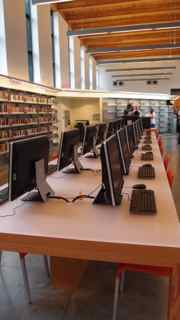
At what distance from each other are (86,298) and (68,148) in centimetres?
136

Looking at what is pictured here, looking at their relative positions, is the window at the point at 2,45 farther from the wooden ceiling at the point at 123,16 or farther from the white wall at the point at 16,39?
the wooden ceiling at the point at 123,16

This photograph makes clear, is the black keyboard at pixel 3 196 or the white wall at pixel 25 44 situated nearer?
the black keyboard at pixel 3 196

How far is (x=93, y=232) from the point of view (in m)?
1.62

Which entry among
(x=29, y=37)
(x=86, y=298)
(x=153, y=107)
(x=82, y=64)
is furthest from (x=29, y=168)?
(x=153, y=107)

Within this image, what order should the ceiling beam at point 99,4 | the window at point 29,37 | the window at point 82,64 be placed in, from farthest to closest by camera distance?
the window at point 82,64 → the ceiling beam at point 99,4 → the window at point 29,37

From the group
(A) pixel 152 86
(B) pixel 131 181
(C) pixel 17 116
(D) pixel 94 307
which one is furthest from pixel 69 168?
(A) pixel 152 86

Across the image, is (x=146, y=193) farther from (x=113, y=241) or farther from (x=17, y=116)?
(x=17, y=116)

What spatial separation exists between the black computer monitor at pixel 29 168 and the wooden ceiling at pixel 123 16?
990cm

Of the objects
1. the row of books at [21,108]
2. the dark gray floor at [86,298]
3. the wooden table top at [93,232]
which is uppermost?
the row of books at [21,108]

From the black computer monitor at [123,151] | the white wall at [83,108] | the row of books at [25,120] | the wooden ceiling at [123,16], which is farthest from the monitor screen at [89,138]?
the white wall at [83,108]

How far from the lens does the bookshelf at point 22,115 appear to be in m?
7.75

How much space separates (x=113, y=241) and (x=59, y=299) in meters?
1.00

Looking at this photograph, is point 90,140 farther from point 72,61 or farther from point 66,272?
point 72,61

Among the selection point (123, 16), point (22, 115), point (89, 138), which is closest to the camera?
point (89, 138)
